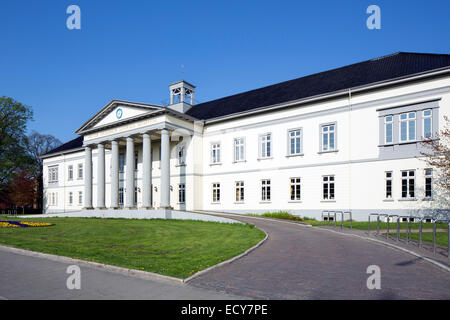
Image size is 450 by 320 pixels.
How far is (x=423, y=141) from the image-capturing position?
19797 millimetres

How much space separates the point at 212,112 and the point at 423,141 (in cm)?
2041

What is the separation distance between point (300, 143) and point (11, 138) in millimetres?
48884

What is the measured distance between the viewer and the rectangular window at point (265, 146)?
28.7 m

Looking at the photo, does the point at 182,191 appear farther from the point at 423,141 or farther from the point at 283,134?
the point at 423,141

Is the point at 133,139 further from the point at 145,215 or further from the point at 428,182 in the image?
the point at 428,182

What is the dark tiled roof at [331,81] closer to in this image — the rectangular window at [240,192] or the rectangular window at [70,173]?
the rectangular window at [240,192]

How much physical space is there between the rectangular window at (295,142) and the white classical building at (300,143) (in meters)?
0.08

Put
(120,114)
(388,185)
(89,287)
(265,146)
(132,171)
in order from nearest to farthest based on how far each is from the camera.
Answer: (89,287), (388,185), (265,146), (132,171), (120,114)

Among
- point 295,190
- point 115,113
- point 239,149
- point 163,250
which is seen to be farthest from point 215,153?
point 163,250

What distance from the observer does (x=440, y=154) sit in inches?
782

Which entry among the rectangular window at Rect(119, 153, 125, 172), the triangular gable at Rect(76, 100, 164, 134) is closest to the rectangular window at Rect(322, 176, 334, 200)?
the triangular gable at Rect(76, 100, 164, 134)

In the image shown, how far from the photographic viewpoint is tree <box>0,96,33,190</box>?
52.4 m
